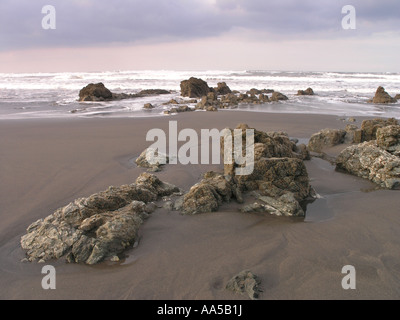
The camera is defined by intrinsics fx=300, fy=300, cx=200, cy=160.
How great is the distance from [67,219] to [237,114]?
444 inches

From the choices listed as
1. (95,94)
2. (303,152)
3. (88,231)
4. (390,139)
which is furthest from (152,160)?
(95,94)

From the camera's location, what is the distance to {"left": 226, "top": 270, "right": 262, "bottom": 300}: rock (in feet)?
8.41

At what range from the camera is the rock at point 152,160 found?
611 centimetres

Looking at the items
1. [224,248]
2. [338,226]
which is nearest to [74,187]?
[224,248]

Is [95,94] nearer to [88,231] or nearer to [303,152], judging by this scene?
[303,152]

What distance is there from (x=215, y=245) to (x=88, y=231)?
4.65ft

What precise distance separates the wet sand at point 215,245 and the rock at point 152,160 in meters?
0.24

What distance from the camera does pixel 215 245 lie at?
3.33 metres

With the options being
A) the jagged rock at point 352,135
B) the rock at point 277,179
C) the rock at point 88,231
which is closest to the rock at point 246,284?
the rock at point 88,231

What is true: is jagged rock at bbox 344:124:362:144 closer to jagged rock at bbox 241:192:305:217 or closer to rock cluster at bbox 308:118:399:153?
rock cluster at bbox 308:118:399:153

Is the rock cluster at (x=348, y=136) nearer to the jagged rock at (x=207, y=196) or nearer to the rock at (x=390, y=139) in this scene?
the rock at (x=390, y=139)

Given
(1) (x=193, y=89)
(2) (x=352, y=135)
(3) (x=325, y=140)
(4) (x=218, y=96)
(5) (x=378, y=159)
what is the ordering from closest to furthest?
(5) (x=378, y=159), (3) (x=325, y=140), (2) (x=352, y=135), (1) (x=193, y=89), (4) (x=218, y=96)

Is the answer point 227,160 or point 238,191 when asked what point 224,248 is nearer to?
point 238,191
